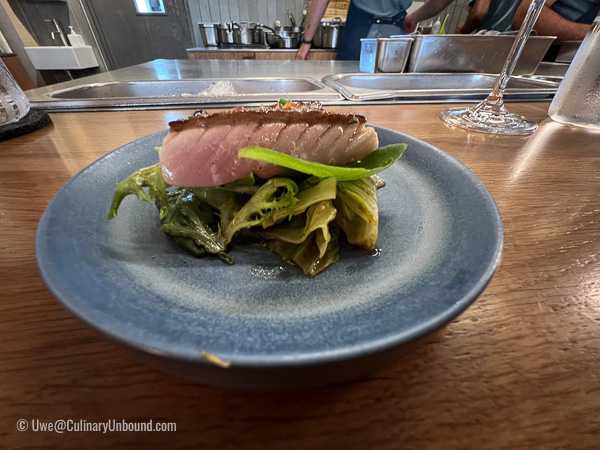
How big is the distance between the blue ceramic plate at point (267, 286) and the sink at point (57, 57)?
23.2ft

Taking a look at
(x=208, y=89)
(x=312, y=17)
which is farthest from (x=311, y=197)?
(x=312, y=17)

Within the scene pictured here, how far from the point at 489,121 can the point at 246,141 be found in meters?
1.63

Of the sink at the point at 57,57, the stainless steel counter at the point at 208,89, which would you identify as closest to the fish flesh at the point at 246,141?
the stainless steel counter at the point at 208,89

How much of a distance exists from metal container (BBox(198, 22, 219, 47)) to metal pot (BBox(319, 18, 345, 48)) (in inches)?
92.2

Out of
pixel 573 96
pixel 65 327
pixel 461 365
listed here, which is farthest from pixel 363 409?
pixel 573 96

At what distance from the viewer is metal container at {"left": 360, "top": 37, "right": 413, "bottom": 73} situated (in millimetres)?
2633

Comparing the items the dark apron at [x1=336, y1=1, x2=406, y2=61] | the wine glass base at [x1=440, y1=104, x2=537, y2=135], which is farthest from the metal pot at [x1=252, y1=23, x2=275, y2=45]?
the wine glass base at [x1=440, y1=104, x2=537, y2=135]

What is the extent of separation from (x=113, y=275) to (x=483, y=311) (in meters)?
0.74

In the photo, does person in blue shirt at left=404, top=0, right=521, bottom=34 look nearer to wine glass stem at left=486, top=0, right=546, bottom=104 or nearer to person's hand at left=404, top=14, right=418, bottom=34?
person's hand at left=404, top=14, right=418, bottom=34

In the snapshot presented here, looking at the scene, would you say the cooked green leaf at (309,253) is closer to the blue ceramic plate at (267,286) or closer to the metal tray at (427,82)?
the blue ceramic plate at (267,286)

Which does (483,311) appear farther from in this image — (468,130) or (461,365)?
(468,130)

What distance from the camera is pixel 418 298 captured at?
1.42 feet

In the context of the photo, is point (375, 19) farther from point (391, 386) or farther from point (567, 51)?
point (391, 386)

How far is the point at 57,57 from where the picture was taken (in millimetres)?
5609
